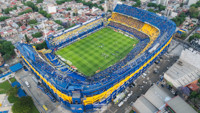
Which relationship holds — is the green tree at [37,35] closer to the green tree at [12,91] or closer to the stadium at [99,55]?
the stadium at [99,55]

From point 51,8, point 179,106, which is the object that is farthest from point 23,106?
point 51,8

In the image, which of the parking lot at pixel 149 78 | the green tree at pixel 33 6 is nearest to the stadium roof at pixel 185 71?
the parking lot at pixel 149 78

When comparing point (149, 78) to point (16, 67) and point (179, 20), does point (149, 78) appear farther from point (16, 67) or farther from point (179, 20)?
point (16, 67)

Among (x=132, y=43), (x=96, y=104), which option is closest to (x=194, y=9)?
(x=132, y=43)

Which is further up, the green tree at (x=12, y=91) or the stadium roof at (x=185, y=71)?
the stadium roof at (x=185, y=71)

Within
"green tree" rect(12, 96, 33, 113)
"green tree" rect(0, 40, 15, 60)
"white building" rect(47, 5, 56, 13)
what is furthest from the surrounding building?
"white building" rect(47, 5, 56, 13)

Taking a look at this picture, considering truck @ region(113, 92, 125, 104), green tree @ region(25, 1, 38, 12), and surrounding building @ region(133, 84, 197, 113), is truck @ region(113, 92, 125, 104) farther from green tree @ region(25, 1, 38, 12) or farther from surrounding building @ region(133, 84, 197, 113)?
green tree @ region(25, 1, 38, 12)
